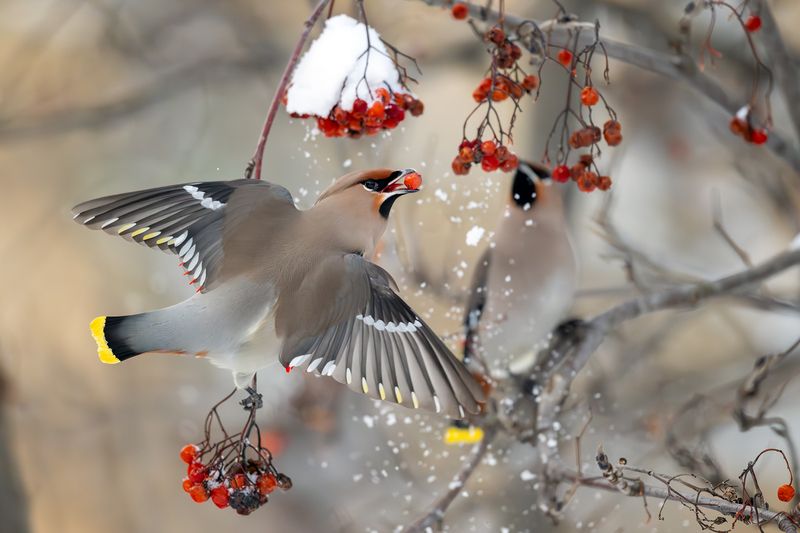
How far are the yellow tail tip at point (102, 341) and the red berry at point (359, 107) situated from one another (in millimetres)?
319

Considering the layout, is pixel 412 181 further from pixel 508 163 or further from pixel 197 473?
pixel 197 473

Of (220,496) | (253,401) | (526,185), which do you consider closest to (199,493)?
(220,496)

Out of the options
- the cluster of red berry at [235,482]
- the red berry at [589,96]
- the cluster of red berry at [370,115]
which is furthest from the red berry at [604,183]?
the cluster of red berry at [235,482]

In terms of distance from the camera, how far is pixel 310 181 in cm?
133

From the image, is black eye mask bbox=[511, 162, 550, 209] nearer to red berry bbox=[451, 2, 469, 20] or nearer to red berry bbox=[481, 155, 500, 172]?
red berry bbox=[451, 2, 469, 20]

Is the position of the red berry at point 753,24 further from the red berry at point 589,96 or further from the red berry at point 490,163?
the red berry at point 490,163

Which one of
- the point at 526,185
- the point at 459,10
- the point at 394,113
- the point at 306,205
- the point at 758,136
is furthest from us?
the point at 526,185

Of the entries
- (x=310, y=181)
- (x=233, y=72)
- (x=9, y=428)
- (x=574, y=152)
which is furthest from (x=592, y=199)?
(x=9, y=428)

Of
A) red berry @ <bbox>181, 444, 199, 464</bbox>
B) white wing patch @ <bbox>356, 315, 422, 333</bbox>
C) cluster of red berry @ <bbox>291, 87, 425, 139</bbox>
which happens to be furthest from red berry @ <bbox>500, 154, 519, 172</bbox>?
red berry @ <bbox>181, 444, 199, 464</bbox>

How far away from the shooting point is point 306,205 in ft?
4.49

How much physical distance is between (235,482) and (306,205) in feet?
1.83

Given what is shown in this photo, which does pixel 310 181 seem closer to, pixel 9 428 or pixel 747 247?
pixel 9 428

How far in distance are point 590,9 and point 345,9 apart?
0.62 meters

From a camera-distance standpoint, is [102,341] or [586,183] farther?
[586,183]
